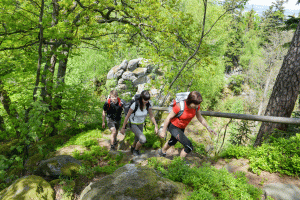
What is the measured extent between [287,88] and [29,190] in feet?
21.8

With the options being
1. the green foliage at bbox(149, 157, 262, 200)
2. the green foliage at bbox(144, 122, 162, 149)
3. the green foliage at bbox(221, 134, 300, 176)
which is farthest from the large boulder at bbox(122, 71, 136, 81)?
the green foliage at bbox(149, 157, 262, 200)

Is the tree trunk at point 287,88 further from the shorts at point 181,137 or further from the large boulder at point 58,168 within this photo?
the large boulder at point 58,168

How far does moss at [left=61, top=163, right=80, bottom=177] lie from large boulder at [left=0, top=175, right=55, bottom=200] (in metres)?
0.53

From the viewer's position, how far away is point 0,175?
3678 mm

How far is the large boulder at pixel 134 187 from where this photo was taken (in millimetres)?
2209

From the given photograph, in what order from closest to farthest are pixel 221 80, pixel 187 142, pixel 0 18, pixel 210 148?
1. pixel 187 142
2. pixel 0 18
3. pixel 210 148
4. pixel 221 80

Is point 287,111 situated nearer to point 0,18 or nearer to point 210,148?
point 210,148

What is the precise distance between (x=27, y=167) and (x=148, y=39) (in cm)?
703

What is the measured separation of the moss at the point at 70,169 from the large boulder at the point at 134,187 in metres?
2.03

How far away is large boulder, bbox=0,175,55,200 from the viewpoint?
3.11 meters

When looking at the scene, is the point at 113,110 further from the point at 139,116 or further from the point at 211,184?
the point at 211,184

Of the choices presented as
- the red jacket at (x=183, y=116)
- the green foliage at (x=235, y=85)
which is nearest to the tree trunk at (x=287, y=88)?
the red jacket at (x=183, y=116)

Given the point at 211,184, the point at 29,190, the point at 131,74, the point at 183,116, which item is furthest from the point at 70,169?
the point at 131,74

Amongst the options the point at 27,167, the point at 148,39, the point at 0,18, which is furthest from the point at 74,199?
the point at 148,39
